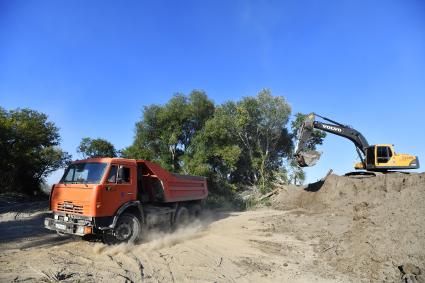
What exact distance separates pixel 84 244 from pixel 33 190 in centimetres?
1668

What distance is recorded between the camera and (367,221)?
12914mm

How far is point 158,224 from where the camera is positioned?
37.8 feet

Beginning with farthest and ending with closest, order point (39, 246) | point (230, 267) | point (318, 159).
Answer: point (318, 159) < point (39, 246) < point (230, 267)

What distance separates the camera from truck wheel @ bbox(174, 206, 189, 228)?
13102 mm

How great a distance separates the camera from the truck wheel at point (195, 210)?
14417 millimetres

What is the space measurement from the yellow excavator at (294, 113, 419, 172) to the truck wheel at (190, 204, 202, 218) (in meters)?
6.05

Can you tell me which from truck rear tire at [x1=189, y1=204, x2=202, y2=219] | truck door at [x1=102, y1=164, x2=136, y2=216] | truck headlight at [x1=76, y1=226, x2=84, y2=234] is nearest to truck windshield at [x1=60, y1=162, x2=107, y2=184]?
truck door at [x1=102, y1=164, x2=136, y2=216]

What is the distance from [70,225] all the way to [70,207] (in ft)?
1.64

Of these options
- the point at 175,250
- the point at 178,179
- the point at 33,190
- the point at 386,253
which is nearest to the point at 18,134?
the point at 33,190

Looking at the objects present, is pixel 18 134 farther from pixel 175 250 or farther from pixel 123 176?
pixel 175 250

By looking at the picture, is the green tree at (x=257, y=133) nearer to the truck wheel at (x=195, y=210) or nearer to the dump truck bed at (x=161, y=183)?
the truck wheel at (x=195, y=210)

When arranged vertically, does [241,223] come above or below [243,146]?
below

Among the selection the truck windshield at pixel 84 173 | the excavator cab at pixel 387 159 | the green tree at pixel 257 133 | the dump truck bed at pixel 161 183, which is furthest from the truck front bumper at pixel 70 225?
the green tree at pixel 257 133

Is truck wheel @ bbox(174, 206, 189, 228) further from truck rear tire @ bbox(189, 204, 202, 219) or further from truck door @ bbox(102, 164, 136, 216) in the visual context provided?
truck door @ bbox(102, 164, 136, 216)
